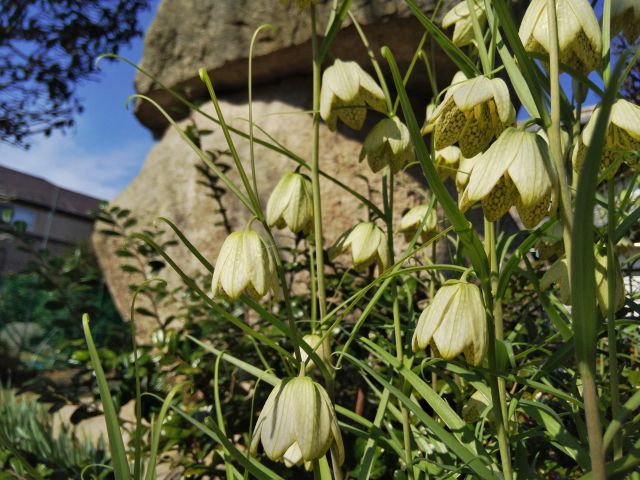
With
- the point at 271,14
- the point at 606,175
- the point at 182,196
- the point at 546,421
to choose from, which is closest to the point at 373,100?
the point at 606,175

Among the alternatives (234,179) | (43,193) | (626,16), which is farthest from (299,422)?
(43,193)

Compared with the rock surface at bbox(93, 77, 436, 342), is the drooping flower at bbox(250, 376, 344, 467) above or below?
below

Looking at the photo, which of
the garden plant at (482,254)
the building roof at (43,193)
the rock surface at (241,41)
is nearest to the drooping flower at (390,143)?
the garden plant at (482,254)

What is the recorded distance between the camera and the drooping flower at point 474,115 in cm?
48

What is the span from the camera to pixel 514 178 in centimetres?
41

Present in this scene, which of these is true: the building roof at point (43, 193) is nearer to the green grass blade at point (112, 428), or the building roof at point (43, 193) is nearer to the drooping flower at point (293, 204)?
the drooping flower at point (293, 204)

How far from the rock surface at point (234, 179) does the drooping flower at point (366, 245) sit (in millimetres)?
972

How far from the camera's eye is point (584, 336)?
0.35 m

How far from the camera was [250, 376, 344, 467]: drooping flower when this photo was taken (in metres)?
0.47

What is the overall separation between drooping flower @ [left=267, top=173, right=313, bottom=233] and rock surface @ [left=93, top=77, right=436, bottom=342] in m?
1.02

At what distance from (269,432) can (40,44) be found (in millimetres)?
5128

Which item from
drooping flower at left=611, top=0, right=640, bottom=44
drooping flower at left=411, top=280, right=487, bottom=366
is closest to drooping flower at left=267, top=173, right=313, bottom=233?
drooping flower at left=411, top=280, right=487, bottom=366

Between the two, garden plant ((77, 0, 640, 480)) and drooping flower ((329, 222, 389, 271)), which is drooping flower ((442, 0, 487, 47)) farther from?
drooping flower ((329, 222, 389, 271))

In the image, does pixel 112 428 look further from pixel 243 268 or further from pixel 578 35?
pixel 578 35
